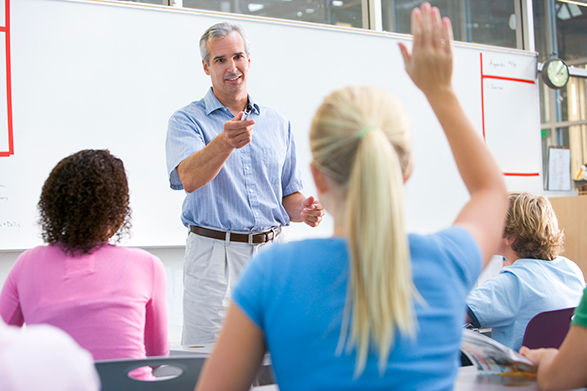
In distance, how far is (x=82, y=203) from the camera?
1448 mm

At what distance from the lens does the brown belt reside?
85.3 inches

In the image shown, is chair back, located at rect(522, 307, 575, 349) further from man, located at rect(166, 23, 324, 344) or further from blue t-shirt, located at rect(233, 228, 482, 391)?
blue t-shirt, located at rect(233, 228, 482, 391)

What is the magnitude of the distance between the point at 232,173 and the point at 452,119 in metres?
1.34

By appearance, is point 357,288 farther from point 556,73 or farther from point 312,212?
point 556,73

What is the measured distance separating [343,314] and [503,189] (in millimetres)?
376

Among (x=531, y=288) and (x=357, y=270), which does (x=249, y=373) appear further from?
(x=531, y=288)

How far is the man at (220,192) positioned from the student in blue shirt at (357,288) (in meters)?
1.19

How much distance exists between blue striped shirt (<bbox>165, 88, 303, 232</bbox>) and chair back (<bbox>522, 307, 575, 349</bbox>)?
1.01 meters

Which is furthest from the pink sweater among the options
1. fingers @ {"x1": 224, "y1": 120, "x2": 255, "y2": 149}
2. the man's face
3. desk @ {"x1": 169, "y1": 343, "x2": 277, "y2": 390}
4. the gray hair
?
the gray hair

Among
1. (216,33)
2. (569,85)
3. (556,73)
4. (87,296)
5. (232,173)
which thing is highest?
(569,85)

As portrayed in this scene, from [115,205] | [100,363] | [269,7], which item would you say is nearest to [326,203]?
[100,363]

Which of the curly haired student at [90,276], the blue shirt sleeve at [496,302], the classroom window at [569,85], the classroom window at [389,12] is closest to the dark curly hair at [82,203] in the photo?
the curly haired student at [90,276]

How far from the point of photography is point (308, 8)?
4262mm

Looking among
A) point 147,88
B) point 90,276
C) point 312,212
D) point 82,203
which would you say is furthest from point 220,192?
point 147,88
